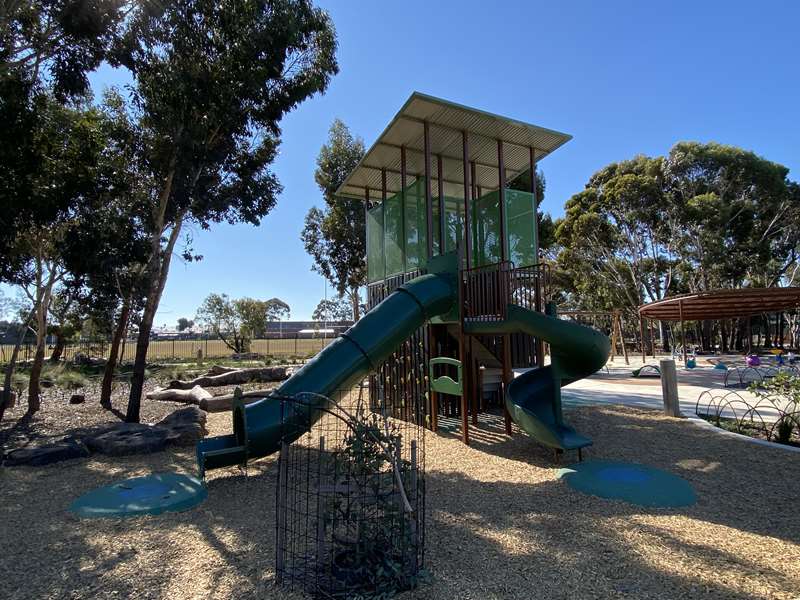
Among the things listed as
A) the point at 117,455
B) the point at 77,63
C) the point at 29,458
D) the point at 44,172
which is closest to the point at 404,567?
the point at 117,455

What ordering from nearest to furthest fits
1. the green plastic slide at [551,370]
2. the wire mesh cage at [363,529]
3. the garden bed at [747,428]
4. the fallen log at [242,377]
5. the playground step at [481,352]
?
the wire mesh cage at [363,529] < the green plastic slide at [551,370] < the garden bed at [747,428] < the playground step at [481,352] < the fallen log at [242,377]

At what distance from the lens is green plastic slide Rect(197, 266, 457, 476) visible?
5.09 m

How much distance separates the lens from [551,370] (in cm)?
632

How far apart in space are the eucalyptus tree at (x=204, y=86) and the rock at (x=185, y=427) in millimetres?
1269

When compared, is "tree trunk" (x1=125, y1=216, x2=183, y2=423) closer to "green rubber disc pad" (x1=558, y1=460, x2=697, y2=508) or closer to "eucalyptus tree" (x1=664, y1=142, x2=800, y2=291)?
"green rubber disc pad" (x1=558, y1=460, x2=697, y2=508)

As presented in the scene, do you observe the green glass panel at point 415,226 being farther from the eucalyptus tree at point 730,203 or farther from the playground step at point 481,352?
the eucalyptus tree at point 730,203

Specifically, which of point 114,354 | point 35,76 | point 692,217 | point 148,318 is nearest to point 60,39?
point 35,76

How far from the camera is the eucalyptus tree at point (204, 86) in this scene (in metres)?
7.91

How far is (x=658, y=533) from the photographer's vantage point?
11.7 ft

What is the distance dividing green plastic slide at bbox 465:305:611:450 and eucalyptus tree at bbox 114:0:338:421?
A: 631 cm

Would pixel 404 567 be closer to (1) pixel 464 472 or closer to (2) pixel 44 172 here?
(1) pixel 464 472

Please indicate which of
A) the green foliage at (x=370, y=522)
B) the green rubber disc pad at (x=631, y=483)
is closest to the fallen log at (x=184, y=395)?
the green rubber disc pad at (x=631, y=483)

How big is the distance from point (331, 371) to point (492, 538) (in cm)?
301

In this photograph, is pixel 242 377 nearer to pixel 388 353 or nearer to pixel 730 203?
pixel 388 353
